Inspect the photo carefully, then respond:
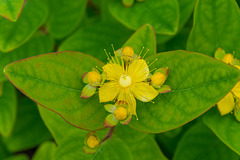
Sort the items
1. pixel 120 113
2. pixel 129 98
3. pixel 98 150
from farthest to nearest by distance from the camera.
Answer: pixel 98 150
pixel 129 98
pixel 120 113

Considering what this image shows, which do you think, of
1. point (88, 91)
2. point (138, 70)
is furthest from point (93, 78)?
point (138, 70)

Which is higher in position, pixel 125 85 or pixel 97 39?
pixel 125 85

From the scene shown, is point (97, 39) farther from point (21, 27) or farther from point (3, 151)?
→ point (3, 151)

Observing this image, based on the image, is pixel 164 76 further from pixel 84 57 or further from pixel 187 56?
pixel 84 57

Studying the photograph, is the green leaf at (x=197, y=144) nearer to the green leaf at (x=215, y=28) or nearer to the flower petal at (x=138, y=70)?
the green leaf at (x=215, y=28)

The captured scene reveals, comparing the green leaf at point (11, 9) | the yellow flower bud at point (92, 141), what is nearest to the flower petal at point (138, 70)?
the yellow flower bud at point (92, 141)
